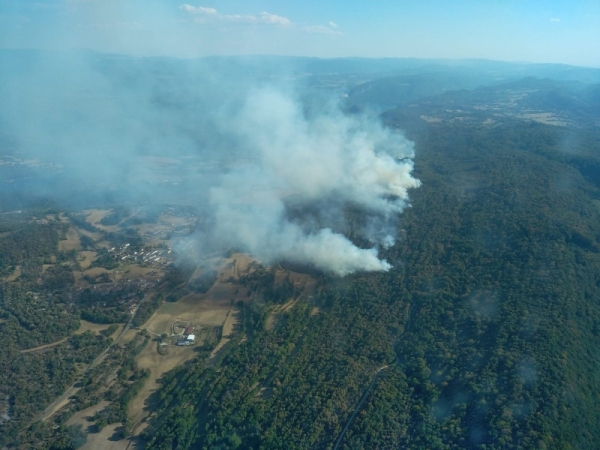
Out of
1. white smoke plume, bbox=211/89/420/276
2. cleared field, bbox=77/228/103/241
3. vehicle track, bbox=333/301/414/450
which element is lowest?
cleared field, bbox=77/228/103/241

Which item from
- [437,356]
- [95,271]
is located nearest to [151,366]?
[95,271]

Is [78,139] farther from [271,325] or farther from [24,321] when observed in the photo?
[271,325]

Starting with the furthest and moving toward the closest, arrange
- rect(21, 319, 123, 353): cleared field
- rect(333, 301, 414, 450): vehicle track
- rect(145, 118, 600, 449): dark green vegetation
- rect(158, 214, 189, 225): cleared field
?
rect(158, 214, 189, 225): cleared field < rect(21, 319, 123, 353): cleared field < rect(333, 301, 414, 450): vehicle track < rect(145, 118, 600, 449): dark green vegetation

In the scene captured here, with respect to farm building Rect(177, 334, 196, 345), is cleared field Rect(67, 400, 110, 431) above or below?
below

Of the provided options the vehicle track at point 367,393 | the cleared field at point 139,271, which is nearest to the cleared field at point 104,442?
the vehicle track at point 367,393

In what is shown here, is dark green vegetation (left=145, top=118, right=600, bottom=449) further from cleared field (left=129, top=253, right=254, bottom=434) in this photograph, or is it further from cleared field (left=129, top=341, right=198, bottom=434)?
cleared field (left=129, top=253, right=254, bottom=434)

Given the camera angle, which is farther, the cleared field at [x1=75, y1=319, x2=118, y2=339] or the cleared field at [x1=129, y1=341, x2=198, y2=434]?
the cleared field at [x1=75, y1=319, x2=118, y2=339]

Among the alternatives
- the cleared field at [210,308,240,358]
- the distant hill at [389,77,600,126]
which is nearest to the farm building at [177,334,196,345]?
the cleared field at [210,308,240,358]
